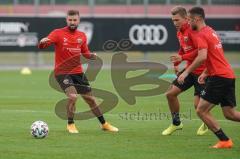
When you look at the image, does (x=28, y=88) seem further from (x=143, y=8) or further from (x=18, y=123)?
(x=143, y=8)

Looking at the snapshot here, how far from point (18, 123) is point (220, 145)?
529 cm

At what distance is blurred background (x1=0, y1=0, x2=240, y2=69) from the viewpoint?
35375 mm

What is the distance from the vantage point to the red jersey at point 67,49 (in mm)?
15266

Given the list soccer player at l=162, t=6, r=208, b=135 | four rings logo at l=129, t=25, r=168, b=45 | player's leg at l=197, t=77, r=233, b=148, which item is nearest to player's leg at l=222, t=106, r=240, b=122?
player's leg at l=197, t=77, r=233, b=148

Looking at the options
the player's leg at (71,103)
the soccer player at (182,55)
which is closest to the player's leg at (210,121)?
the soccer player at (182,55)

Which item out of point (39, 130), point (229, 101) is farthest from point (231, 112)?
point (39, 130)

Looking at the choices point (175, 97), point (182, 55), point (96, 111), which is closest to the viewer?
point (182, 55)

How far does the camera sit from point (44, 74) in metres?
32.9

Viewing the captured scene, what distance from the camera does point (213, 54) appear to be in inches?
490

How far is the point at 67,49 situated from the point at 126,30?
21.4 m

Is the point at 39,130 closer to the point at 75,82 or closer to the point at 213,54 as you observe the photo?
the point at 75,82

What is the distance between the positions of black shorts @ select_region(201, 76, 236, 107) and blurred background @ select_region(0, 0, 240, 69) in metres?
20.5

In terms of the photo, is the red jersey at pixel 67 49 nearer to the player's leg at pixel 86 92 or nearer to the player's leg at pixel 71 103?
the player's leg at pixel 86 92

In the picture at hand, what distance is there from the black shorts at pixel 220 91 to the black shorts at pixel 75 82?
11.5 feet
